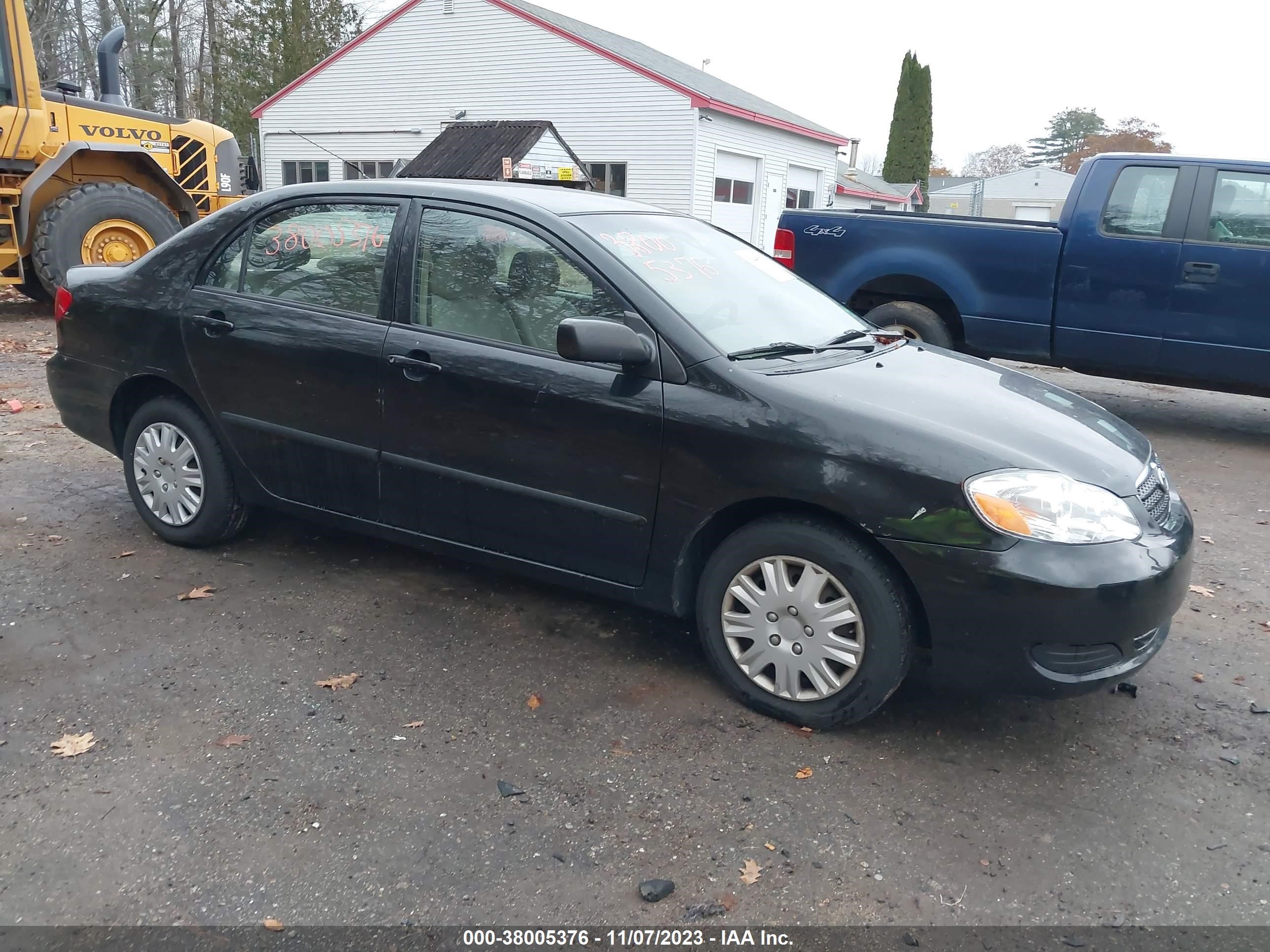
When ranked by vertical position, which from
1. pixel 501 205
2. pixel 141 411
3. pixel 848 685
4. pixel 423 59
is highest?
pixel 423 59

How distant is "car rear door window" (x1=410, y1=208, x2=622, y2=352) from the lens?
12.3 ft

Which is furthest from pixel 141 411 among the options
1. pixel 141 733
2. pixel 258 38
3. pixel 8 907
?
pixel 258 38

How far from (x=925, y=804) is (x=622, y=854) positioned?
95cm

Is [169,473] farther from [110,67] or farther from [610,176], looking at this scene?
[610,176]

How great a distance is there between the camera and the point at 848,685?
327 centimetres

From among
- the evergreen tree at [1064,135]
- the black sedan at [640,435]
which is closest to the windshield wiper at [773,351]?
the black sedan at [640,435]

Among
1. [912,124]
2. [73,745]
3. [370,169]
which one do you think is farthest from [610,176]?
[912,124]

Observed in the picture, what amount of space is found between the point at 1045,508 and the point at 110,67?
13.1 metres

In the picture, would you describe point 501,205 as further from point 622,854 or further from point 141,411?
point 622,854

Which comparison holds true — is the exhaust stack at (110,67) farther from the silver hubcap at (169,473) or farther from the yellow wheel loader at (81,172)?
the silver hubcap at (169,473)

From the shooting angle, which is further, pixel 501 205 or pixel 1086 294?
pixel 1086 294

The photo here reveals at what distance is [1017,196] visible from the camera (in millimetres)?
61562

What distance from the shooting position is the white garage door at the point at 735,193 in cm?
2497

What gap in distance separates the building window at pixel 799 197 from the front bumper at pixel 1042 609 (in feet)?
87.2
